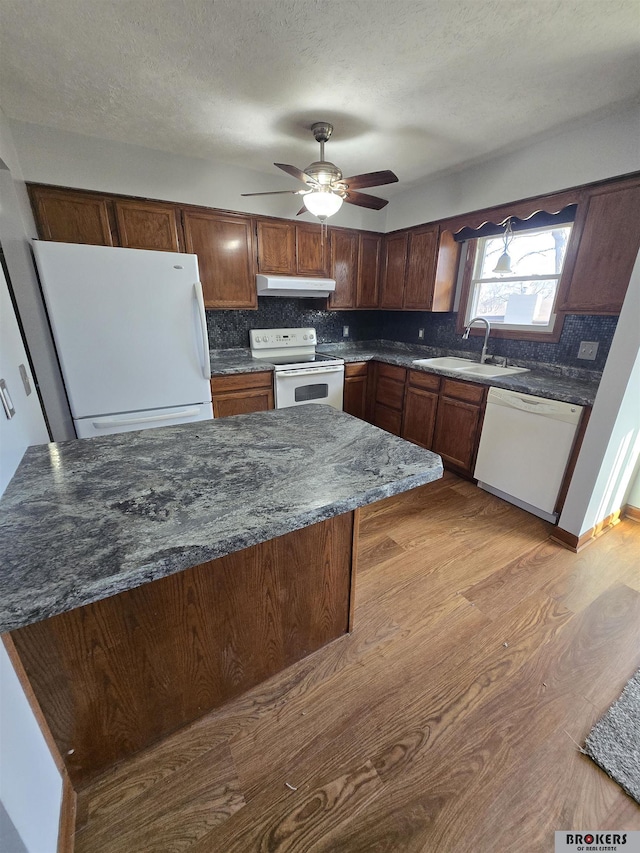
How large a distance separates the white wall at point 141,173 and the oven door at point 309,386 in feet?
4.80

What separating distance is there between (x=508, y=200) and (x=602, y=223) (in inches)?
29.3

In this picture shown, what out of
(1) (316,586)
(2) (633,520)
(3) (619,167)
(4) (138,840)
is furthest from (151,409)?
(2) (633,520)

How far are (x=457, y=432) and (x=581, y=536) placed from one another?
109 cm

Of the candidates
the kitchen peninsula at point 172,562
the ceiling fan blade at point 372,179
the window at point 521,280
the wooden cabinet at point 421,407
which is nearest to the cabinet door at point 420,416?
the wooden cabinet at point 421,407

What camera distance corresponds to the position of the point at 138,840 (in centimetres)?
98

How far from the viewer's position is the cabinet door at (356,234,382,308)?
3.71m

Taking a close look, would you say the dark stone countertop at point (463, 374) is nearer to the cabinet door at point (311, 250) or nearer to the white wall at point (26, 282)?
the cabinet door at point (311, 250)

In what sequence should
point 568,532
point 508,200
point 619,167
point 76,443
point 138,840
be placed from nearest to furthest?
point 138,840, point 76,443, point 619,167, point 568,532, point 508,200

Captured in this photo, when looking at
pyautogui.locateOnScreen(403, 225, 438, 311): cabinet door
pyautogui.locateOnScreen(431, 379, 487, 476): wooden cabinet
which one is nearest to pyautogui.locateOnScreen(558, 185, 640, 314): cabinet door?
pyautogui.locateOnScreen(431, 379, 487, 476): wooden cabinet

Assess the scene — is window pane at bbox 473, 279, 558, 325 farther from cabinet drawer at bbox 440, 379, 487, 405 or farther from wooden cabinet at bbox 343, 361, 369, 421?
wooden cabinet at bbox 343, 361, 369, 421

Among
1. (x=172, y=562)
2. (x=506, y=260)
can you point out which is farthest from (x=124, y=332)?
(x=506, y=260)

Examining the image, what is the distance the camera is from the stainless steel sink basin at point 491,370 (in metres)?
2.77

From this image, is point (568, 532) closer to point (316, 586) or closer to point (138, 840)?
point (316, 586)

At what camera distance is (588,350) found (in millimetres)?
2443
